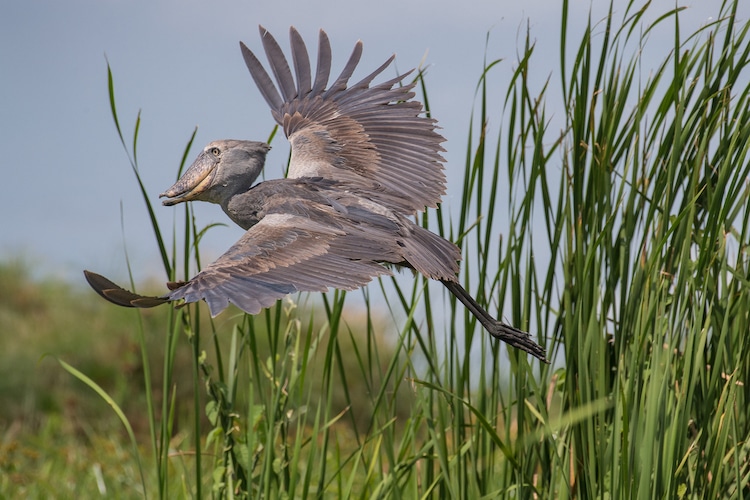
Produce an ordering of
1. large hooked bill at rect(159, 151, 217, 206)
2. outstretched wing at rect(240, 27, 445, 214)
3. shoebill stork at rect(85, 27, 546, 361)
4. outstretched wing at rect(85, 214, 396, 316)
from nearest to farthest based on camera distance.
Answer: outstretched wing at rect(85, 214, 396, 316), shoebill stork at rect(85, 27, 546, 361), large hooked bill at rect(159, 151, 217, 206), outstretched wing at rect(240, 27, 445, 214)

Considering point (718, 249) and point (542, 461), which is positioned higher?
point (718, 249)

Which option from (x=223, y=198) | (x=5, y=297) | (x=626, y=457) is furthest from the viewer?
(x=5, y=297)

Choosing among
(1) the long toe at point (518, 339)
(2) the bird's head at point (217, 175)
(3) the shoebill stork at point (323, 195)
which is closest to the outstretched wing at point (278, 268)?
(3) the shoebill stork at point (323, 195)

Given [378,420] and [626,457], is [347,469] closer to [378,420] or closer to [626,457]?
[378,420]

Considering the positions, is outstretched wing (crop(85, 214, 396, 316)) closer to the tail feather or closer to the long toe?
the tail feather

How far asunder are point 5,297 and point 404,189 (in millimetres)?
6637

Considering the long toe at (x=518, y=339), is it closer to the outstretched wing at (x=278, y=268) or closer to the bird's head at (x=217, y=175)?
the outstretched wing at (x=278, y=268)

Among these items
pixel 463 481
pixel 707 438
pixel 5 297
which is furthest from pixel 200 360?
pixel 5 297

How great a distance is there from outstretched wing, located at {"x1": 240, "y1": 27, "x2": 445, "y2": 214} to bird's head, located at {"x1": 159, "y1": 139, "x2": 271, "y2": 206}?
247 millimetres

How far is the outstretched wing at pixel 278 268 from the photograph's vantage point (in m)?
1.60

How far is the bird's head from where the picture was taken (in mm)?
2115

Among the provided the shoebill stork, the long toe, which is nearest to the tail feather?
the shoebill stork

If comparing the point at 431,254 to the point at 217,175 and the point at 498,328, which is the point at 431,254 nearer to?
the point at 498,328

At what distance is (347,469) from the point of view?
173 inches
